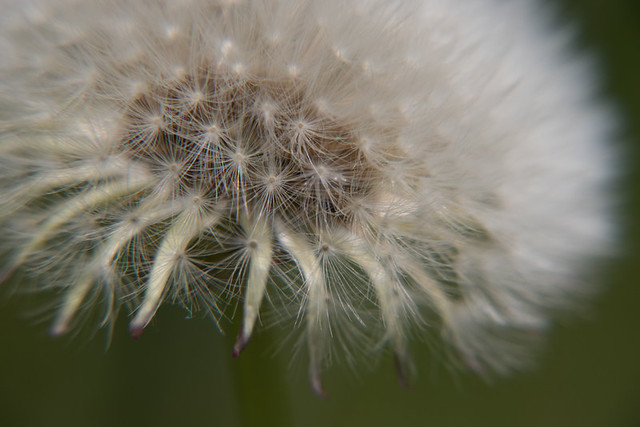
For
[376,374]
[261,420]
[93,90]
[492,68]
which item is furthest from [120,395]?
[492,68]

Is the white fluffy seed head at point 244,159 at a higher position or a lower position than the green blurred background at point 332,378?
higher

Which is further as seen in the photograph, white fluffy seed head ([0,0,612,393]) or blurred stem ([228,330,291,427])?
blurred stem ([228,330,291,427])

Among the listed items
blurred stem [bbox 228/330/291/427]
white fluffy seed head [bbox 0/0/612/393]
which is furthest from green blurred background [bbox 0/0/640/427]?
white fluffy seed head [bbox 0/0/612/393]

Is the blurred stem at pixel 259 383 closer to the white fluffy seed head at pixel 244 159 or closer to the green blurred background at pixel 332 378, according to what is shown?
the green blurred background at pixel 332 378

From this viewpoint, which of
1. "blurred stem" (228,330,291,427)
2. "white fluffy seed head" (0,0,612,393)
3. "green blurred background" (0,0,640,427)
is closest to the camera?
"white fluffy seed head" (0,0,612,393)

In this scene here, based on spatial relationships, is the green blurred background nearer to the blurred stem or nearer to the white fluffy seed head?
the blurred stem

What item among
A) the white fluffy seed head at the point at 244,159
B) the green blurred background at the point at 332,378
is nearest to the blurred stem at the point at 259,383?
the green blurred background at the point at 332,378
